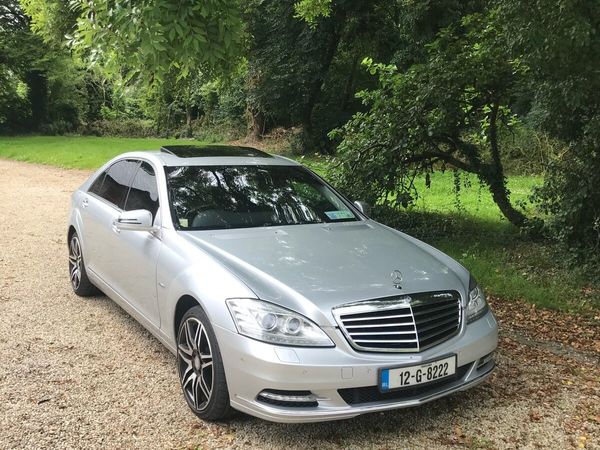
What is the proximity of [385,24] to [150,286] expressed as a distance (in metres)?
20.3

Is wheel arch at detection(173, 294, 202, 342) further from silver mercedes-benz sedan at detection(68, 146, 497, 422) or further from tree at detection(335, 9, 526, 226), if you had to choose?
tree at detection(335, 9, 526, 226)

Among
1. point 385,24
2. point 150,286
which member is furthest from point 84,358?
point 385,24

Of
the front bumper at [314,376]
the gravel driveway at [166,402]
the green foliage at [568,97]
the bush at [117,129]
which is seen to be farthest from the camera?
the bush at [117,129]

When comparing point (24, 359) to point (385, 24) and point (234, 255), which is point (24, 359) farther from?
point (385, 24)

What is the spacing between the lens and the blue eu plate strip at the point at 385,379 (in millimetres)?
3088

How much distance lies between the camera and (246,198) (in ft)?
14.9

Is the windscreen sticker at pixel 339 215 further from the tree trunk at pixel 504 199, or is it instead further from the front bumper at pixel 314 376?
the tree trunk at pixel 504 199

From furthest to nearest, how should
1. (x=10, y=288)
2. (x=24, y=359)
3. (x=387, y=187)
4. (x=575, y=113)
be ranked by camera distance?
1. (x=387, y=187)
2. (x=575, y=113)
3. (x=10, y=288)
4. (x=24, y=359)

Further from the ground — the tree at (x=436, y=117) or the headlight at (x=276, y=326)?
the tree at (x=436, y=117)

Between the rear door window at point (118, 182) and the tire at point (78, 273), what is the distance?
0.74 m

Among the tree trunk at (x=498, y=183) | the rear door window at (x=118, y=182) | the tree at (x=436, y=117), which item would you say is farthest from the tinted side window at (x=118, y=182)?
the tree trunk at (x=498, y=183)

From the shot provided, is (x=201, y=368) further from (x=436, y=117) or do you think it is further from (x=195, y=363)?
(x=436, y=117)

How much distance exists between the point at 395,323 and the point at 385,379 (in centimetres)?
32

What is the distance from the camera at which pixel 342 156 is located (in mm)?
8906
